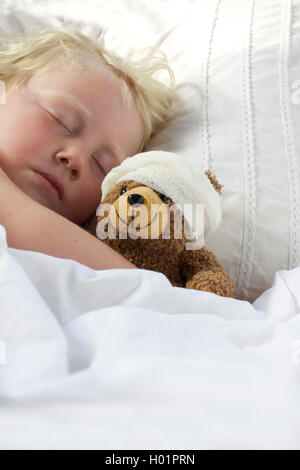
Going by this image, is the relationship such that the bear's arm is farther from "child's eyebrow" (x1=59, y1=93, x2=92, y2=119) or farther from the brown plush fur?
"child's eyebrow" (x1=59, y1=93, x2=92, y2=119)

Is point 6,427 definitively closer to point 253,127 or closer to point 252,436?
point 252,436

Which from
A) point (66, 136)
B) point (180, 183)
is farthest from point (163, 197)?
point (66, 136)

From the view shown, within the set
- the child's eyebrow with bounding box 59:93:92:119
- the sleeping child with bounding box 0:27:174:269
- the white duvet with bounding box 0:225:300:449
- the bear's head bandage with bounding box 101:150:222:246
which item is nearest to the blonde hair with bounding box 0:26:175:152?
the sleeping child with bounding box 0:27:174:269

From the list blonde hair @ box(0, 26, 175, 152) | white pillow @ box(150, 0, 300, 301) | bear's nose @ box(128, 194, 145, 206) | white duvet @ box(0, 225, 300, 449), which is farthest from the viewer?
blonde hair @ box(0, 26, 175, 152)

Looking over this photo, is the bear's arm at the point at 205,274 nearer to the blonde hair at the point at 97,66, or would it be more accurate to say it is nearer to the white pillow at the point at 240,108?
the white pillow at the point at 240,108

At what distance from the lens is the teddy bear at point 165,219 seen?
753 millimetres

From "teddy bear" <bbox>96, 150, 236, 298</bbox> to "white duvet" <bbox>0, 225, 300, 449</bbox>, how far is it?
0.15 meters

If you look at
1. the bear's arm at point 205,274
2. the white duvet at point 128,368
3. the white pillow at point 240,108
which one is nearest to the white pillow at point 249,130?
the white pillow at point 240,108

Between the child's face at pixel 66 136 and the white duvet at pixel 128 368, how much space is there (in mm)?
396

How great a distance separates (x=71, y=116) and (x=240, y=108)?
34cm

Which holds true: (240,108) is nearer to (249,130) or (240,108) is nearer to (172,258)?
(249,130)

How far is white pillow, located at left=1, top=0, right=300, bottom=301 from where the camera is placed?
0.93 meters

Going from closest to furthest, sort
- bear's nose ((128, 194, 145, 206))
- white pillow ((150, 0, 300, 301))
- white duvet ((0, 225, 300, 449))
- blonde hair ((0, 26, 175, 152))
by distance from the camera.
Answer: white duvet ((0, 225, 300, 449)) < bear's nose ((128, 194, 145, 206)) < white pillow ((150, 0, 300, 301)) < blonde hair ((0, 26, 175, 152))
